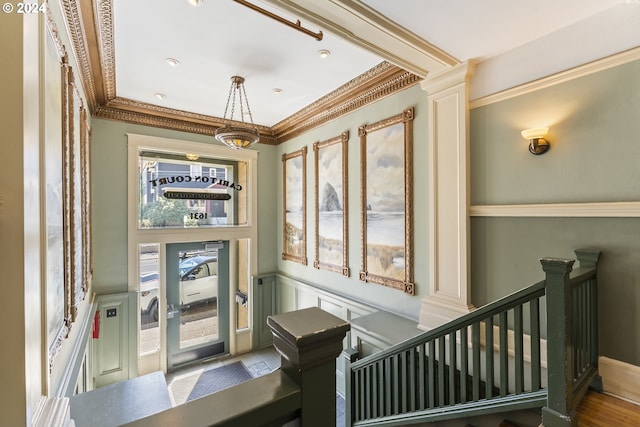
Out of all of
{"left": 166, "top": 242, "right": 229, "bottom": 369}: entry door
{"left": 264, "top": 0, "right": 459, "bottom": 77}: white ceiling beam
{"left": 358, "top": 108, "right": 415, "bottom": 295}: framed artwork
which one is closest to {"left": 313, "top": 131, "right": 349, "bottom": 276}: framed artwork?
{"left": 358, "top": 108, "right": 415, "bottom": 295}: framed artwork

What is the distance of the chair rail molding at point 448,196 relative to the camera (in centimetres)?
244

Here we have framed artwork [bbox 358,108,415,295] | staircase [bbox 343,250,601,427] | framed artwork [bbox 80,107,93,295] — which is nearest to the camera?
staircase [bbox 343,250,601,427]

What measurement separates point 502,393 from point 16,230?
2285mm

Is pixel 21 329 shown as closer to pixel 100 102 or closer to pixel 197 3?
pixel 197 3

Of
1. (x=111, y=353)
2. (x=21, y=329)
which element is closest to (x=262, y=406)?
(x=21, y=329)

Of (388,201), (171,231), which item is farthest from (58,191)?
(171,231)

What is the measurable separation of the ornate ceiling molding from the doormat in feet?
11.8

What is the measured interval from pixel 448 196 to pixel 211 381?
3.94m

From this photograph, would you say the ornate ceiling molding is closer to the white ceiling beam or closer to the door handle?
the white ceiling beam

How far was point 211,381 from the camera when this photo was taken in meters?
4.06

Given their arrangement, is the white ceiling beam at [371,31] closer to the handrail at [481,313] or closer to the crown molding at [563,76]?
the crown molding at [563,76]

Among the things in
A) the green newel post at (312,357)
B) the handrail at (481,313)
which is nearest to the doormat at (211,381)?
the handrail at (481,313)

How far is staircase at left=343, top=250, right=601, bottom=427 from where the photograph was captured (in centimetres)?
141

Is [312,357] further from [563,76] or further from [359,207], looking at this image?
[359,207]
